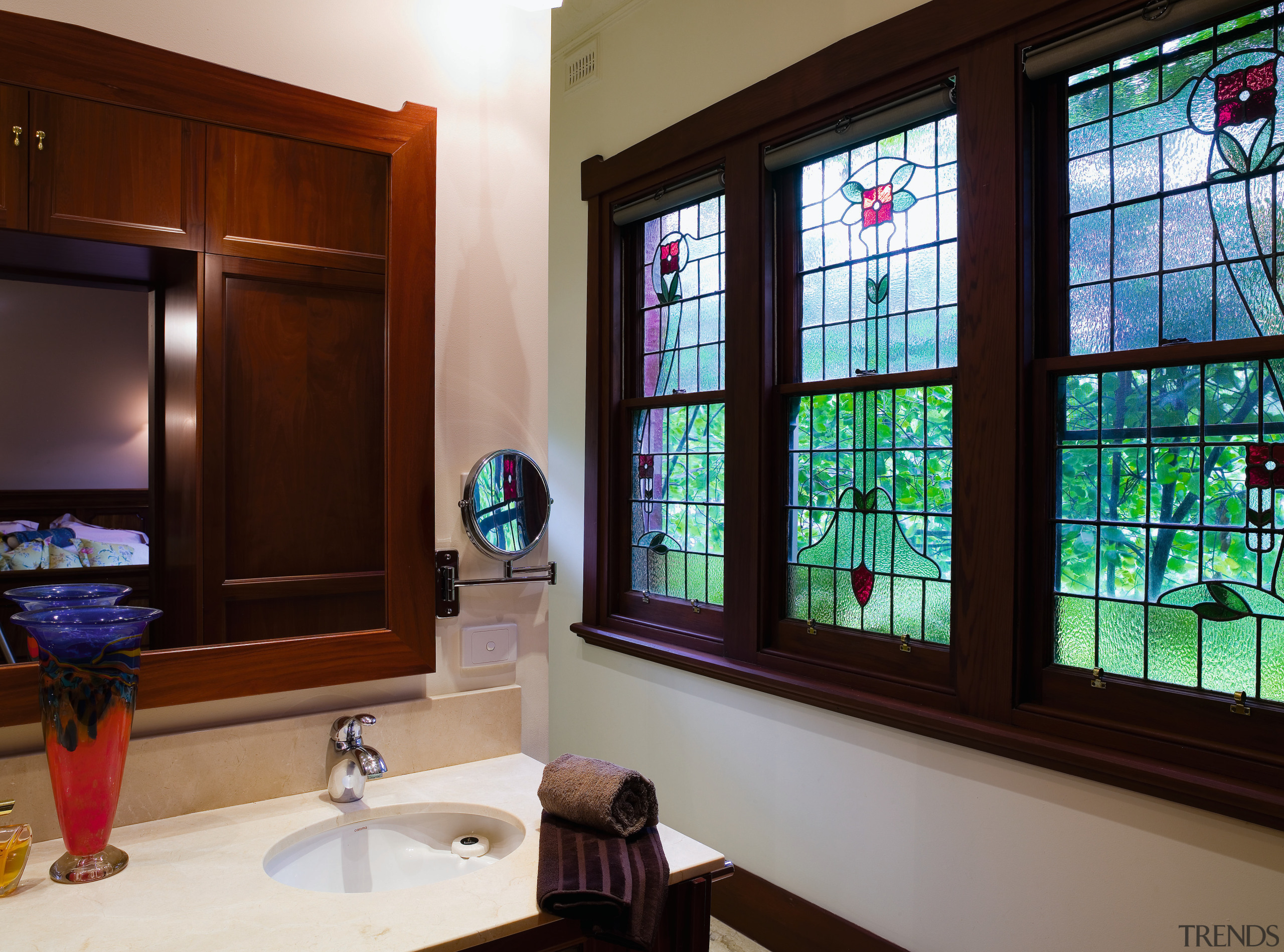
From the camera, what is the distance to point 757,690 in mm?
2412

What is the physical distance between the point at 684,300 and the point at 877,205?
0.79 m

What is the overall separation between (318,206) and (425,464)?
1.47 feet

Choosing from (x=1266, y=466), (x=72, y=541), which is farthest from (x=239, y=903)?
(x=1266, y=466)

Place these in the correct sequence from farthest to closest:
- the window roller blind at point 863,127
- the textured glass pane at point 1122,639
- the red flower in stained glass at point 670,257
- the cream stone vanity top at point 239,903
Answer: the red flower in stained glass at point 670,257 → the window roller blind at point 863,127 → the textured glass pane at point 1122,639 → the cream stone vanity top at point 239,903

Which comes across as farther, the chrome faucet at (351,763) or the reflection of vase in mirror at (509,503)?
the reflection of vase in mirror at (509,503)

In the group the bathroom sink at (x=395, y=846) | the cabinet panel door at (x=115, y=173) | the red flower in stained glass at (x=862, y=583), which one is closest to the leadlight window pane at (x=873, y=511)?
the red flower in stained glass at (x=862, y=583)

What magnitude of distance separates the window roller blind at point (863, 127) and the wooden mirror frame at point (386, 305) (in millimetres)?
1222

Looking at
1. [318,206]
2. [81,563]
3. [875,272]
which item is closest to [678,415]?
[875,272]

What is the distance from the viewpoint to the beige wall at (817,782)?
161 cm

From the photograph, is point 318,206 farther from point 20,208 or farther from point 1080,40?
point 1080,40

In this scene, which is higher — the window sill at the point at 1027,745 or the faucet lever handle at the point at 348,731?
the faucet lever handle at the point at 348,731

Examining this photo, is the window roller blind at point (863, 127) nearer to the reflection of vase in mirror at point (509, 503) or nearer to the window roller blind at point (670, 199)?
the window roller blind at point (670, 199)

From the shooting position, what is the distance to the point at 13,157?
3.67 ft

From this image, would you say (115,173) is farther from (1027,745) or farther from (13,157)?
(1027,745)
